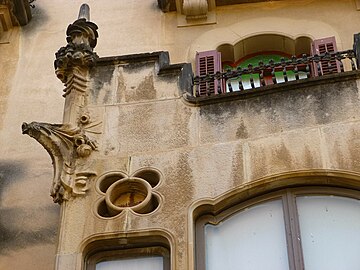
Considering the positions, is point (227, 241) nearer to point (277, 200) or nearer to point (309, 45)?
point (277, 200)

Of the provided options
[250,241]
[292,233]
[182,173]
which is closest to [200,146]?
[182,173]

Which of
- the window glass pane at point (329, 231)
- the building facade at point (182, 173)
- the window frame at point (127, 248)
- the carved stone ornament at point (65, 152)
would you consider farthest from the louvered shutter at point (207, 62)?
the window frame at point (127, 248)

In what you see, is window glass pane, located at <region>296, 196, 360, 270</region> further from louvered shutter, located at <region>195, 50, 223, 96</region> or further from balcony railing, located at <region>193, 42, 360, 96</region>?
louvered shutter, located at <region>195, 50, 223, 96</region>

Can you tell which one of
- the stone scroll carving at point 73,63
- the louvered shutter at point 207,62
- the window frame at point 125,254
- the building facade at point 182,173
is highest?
the louvered shutter at point 207,62

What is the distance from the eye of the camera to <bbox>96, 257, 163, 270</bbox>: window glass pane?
8969 mm

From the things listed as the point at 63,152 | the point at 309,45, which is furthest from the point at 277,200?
the point at 309,45

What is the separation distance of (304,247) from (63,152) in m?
3.05

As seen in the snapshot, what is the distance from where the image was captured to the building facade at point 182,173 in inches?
352

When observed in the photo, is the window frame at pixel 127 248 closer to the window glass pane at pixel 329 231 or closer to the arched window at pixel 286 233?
the arched window at pixel 286 233

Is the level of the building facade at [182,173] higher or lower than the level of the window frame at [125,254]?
higher

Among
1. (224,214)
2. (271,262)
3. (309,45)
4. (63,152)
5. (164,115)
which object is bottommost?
(271,262)

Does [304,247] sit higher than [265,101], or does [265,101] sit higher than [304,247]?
[265,101]

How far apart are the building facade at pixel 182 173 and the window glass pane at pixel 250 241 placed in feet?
0.04

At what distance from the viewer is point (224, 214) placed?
30.3 ft
